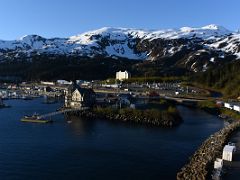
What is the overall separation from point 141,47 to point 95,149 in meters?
96.3

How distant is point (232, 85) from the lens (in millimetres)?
43438

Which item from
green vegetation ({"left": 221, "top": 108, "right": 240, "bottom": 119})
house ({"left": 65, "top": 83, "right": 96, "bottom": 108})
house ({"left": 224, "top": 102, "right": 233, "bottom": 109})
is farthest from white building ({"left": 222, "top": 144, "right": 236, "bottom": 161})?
house ({"left": 65, "top": 83, "right": 96, "bottom": 108})

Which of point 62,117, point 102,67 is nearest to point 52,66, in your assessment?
point 102,67

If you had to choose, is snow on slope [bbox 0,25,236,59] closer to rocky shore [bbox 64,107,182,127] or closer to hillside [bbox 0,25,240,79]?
hillside [bbox 0,25,240,79]

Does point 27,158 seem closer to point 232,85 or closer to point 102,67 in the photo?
point 232,85

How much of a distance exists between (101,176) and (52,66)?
64756 mm

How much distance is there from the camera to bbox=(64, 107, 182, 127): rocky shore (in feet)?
86.0

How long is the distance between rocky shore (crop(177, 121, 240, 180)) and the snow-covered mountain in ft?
189

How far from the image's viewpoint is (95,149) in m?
19.5

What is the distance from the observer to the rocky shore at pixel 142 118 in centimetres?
2622

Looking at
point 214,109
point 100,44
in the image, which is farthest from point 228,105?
point 100,44

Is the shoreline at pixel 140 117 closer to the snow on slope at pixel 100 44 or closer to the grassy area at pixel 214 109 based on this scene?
the grassy area at pixel 214 109

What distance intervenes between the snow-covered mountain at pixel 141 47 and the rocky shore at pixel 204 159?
57660 mm

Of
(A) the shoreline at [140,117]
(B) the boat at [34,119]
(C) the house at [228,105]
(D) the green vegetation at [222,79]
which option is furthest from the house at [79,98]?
(D) the green vegetation at [222,79]
